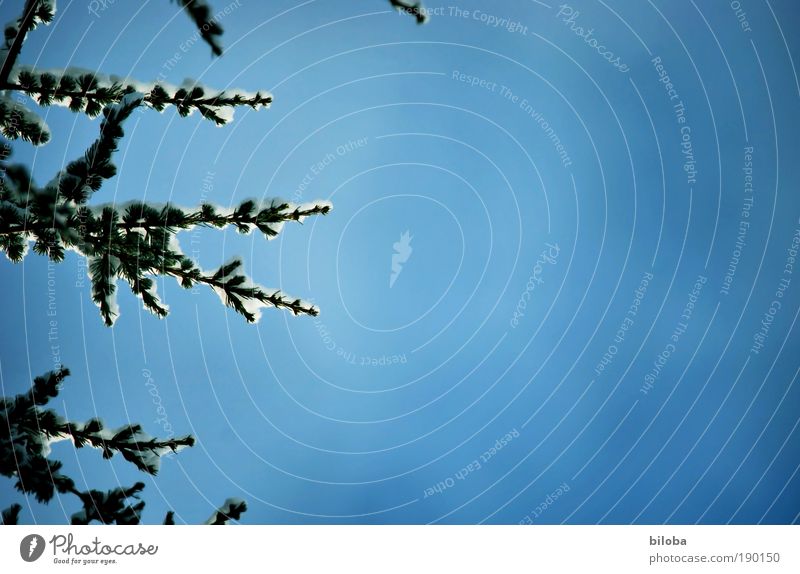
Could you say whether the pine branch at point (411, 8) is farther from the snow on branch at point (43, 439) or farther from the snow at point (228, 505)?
the snow at point (228, 505)

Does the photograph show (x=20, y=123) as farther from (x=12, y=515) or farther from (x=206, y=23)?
(x=12, y=515)

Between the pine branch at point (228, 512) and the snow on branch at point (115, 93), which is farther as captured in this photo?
the pine branch at point (228, 512)

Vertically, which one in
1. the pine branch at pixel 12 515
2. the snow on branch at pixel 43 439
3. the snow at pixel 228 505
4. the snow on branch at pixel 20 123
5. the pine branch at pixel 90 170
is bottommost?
the pine branch at pixel 12 515

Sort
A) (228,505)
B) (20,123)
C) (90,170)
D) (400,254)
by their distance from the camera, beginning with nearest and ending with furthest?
(90,170) < (20,123) < (228,505) < (400,254)

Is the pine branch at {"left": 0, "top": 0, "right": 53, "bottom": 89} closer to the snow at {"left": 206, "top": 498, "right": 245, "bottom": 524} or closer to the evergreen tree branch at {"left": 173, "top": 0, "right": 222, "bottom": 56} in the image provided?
the evergreen tree branch at {"left": 173, "top": 0, "right": 222, "bottom": 56}
